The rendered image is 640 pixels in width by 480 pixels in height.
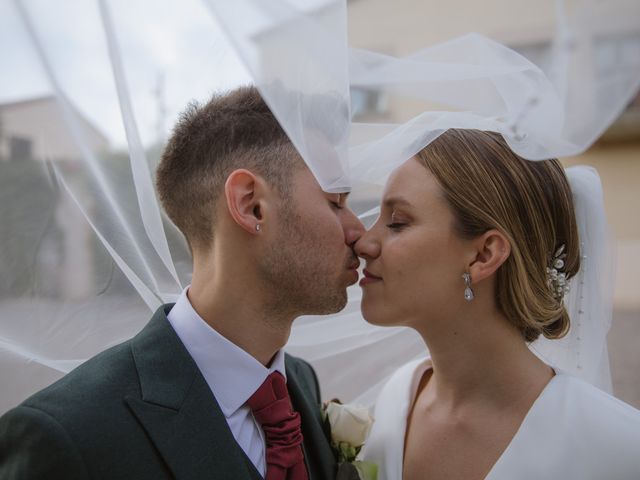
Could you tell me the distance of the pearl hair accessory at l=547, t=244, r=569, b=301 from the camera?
8.79ft

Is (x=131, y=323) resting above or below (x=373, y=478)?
above

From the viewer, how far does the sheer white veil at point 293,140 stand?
1.73 meters

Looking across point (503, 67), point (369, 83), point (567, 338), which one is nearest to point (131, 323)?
point (369, 83)

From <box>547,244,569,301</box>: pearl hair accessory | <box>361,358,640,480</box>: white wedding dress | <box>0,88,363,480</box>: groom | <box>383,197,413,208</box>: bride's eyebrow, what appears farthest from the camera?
<box>547,244,569,301</box>: pearl hair accessory

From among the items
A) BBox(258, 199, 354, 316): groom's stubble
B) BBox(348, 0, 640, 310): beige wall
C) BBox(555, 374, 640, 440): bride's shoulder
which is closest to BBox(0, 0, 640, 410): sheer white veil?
BBox(348, 0, 640, 310): beige wall

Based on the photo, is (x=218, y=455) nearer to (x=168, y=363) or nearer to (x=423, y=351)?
(x=168, y=363)

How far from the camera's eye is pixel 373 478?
2.58 meters

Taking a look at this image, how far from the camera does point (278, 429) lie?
2.22 meters

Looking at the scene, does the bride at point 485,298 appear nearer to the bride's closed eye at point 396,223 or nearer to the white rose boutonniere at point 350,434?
the bride's closed eye at point 396,223

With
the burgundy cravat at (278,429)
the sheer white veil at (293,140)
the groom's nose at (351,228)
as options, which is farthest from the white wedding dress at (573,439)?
the groom's nose at (351,228)

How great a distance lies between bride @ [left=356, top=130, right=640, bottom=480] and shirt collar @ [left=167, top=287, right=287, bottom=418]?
1.93 feet

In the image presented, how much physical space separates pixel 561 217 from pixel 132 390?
1.80 metres

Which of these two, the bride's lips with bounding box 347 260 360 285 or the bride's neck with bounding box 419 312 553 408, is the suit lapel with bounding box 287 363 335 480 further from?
the bride's neck with bounding box 419 312 553 408

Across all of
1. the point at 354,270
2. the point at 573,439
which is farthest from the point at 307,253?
the point at 573,439
